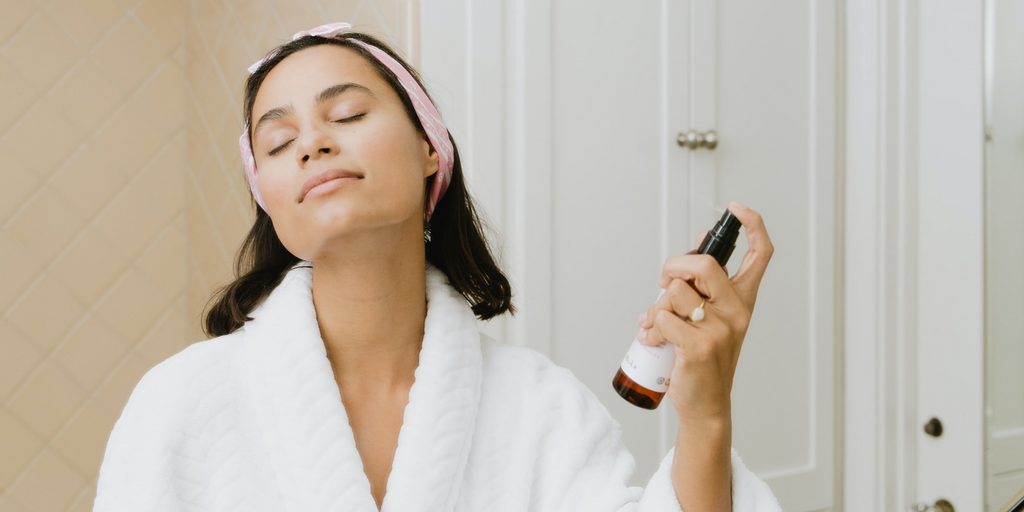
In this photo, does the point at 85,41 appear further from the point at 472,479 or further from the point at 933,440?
the point at 933,440

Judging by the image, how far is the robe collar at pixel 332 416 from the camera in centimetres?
75

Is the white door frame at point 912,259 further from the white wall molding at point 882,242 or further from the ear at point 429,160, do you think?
the ear at point 429,160

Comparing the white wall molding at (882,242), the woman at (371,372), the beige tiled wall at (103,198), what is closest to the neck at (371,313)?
the woman at (371,372)

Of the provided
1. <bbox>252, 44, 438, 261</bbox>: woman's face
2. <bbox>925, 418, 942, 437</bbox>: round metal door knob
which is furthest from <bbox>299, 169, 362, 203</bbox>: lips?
<bbox>925, 418, 942, 437</bbox>: round metal door knob

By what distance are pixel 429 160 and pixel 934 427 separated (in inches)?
49.2

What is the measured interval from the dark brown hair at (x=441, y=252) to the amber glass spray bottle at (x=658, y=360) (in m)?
0.34

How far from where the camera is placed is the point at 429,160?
3.03 feet

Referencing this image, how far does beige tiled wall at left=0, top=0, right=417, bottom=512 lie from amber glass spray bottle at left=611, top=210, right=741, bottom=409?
90cm

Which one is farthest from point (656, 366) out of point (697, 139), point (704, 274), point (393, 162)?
point (697, 139)

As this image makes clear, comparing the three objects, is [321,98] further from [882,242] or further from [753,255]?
[882,242]

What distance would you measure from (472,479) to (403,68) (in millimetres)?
506

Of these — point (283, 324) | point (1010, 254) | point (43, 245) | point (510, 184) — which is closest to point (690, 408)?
point (283, 324)

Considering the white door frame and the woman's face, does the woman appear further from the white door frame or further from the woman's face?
the white door frame

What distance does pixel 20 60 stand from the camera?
1.49 m
